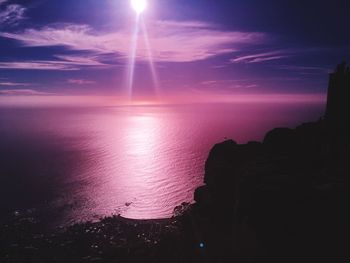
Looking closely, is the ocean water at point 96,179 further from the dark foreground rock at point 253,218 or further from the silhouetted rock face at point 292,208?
the silhouetted rock face at point 292,208

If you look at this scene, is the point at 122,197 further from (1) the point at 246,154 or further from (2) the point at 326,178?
(2) the point at 326,178

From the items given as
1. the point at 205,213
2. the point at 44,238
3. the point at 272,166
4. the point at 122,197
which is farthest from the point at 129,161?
the point at 272,166

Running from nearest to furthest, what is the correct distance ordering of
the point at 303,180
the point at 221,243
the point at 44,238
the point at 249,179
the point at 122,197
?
the point at 303,180 → the point at 249,179 → the point at 221,243 → the point at 44,238 → the point at 122,197

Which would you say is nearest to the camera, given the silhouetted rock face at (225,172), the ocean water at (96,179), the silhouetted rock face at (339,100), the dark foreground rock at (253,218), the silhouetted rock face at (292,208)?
the silhouetted rock face at (292,208)

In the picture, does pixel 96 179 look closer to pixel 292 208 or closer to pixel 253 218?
pixel 253 218

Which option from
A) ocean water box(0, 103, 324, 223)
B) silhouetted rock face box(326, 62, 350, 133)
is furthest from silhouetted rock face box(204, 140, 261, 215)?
ocean water box(0, 103, 324, 223)

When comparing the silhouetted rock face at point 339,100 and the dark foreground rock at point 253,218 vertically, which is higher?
the silhouetted rock face at point 339,100

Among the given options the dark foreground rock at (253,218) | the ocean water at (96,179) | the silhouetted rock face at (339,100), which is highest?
the silhouetted rock face at (339,100)

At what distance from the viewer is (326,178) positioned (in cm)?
2338

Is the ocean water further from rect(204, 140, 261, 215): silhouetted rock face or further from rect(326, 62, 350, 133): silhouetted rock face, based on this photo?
rect(326, 62, 350, 133): silhouetted rock face

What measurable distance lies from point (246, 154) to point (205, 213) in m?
11.9

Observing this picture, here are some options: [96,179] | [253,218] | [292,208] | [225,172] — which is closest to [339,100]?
[225,172]

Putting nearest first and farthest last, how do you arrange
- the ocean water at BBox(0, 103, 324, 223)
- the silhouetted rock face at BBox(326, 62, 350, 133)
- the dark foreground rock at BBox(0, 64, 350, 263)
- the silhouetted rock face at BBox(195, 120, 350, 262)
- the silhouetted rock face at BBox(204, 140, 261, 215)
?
the silhouetted rock face at BBox(195, 120, 350, 262), the dark foreground rock at BBox(0, 64, 350, 263), the silhouetted rock face at BBox(204, 140, 261, 215), the silhouetted rock face at BBox(326, 62, 350, 133), the ocean water at BBox(0, 103, 324, 223)

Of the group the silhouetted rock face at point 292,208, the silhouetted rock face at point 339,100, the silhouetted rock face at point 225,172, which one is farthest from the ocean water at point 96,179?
the silhouetted rock face at point 292,208
